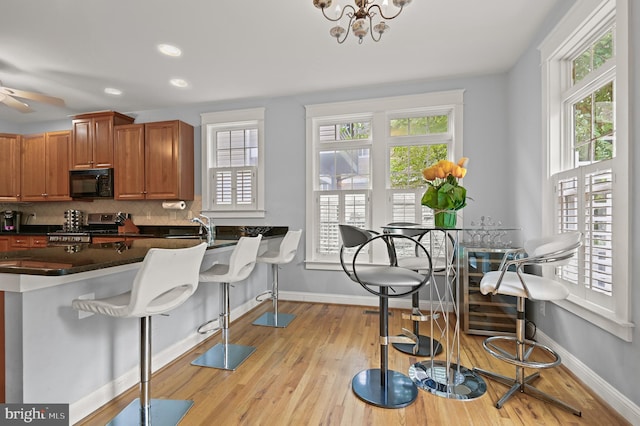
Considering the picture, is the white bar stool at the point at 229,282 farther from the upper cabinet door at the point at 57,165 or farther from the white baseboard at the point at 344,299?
the upper cabinet door at the point at 57,165

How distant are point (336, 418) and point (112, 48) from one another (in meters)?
3.58

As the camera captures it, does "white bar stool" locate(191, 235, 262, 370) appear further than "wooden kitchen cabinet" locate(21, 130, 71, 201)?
No

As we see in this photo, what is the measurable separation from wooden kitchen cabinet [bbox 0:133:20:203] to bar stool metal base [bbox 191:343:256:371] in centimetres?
464

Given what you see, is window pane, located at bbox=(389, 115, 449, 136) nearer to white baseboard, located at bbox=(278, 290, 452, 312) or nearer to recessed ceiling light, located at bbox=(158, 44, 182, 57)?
white baseboard, located at bbox=(278, 290, 452, 312)

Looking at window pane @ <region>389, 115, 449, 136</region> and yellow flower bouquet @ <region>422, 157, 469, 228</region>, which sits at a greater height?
window pane @ <region>389, 115, 449, 136</region>

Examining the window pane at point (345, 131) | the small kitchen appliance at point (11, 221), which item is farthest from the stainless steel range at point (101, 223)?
the window pane at point (345, 131)

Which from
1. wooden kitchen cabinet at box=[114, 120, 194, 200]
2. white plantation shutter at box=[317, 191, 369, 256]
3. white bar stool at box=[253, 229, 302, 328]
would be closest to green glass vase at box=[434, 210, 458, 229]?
white bar stool at box=[253, 229, 302, 328]

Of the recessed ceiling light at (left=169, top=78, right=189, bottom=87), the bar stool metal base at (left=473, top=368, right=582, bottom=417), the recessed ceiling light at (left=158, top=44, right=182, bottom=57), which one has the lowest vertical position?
the bar stool metal base at (left=473, top=368, right=582, bottom=417)

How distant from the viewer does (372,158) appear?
3742 millimetres

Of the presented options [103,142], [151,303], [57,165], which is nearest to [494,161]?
[151,303]

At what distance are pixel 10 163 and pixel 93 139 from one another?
1633 millimetres

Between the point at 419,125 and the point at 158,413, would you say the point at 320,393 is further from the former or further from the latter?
the point at 419,125

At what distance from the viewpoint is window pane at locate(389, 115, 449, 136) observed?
363 cm

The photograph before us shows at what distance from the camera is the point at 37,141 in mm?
4559
